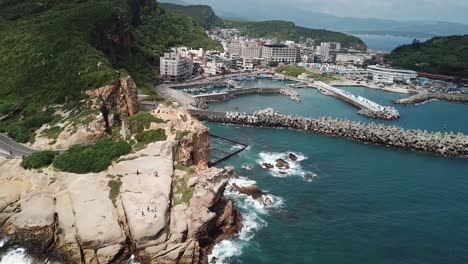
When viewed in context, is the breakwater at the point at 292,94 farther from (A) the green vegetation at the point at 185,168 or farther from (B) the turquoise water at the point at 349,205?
(A) the green vegetation at the point at 185,168

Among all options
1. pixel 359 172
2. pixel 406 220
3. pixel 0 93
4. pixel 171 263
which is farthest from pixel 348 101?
pixel 171 263

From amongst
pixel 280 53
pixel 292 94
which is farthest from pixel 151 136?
pixel 280 53

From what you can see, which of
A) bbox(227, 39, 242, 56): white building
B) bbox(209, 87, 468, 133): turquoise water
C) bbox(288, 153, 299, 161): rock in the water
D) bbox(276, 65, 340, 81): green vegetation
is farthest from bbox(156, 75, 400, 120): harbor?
bbox(227, 39, 242, 56): white building

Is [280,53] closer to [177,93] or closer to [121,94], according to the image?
[177,93]

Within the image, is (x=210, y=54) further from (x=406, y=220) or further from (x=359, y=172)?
(x=406, y=220)

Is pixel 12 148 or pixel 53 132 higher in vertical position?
pixel 53 132

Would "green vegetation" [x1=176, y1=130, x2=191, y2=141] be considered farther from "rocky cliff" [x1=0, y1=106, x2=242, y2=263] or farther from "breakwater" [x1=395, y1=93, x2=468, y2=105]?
"breakwater" [x1=395, y1=93, x2=468, y2=105]

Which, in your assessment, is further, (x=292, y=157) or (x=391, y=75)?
(x=391, y=75)
